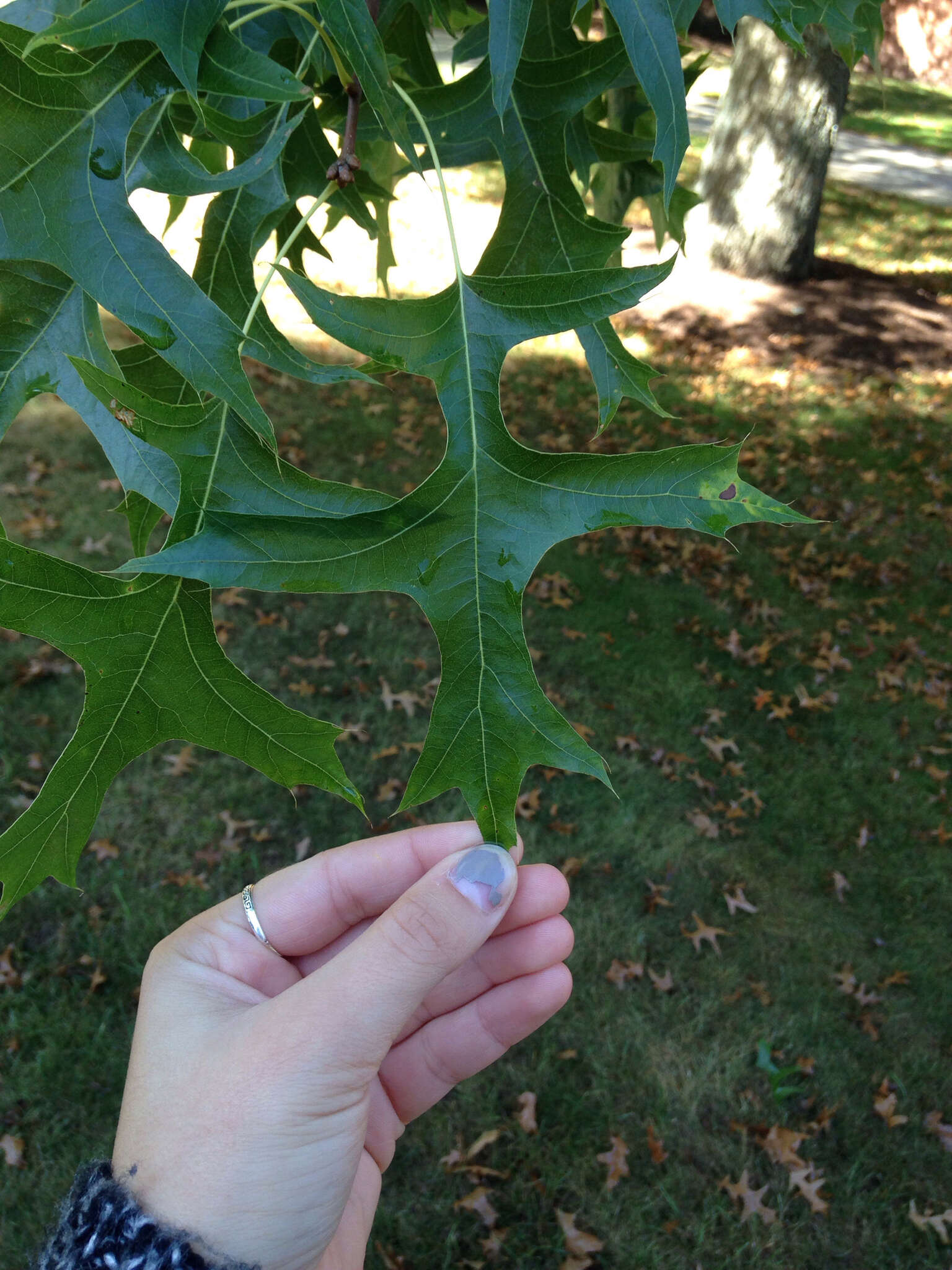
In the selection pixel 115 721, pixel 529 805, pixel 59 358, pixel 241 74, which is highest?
pixel 241 74

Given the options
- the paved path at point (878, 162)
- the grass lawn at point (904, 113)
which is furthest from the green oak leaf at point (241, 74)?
the grass lawn at point (904, 113)

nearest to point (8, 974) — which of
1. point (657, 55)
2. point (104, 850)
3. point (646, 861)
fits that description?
point (104, 850)

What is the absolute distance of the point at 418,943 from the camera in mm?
1470

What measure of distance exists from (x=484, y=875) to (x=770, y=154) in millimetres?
7782

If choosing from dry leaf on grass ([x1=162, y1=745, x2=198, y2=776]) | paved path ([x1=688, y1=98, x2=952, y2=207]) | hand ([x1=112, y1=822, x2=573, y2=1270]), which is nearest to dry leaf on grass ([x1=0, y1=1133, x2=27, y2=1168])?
dry leaf on grass ([x1=162, y1=745, x2=198, y2=776])

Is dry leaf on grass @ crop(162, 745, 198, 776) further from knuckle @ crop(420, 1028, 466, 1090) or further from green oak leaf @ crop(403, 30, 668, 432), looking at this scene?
green oak leaf @ crop(403, 30, 668, 432)

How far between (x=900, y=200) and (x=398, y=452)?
8641 millimetres

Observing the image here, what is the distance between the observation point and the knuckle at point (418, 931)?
57.7 inches

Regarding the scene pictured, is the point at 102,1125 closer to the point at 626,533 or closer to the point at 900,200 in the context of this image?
the point at 626,533

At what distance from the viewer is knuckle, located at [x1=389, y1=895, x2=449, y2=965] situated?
1467 millimetres

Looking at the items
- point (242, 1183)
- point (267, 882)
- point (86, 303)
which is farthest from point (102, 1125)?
point (86, 303)

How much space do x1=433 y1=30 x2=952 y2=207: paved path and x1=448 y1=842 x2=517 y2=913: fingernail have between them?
1124 cm

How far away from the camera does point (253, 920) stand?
1.90 metres

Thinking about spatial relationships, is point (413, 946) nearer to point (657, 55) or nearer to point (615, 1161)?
point (657, 55)
